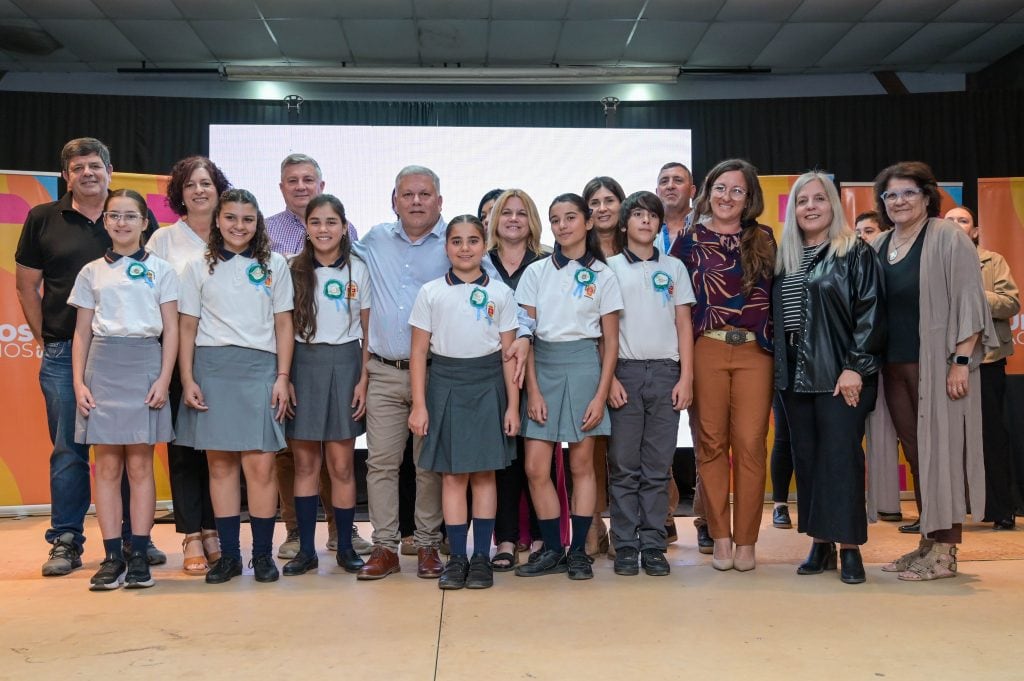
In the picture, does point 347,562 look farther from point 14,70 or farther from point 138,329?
point 14,70

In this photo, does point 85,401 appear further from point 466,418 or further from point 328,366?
point 466,418

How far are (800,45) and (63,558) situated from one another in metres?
5.60

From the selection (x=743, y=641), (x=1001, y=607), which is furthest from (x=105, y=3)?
(x=1001, y=607)

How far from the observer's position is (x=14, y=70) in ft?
21.6

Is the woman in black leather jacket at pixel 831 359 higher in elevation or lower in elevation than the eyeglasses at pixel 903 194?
lower

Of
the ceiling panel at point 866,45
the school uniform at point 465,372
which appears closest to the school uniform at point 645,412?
the school uniform at point 465,372

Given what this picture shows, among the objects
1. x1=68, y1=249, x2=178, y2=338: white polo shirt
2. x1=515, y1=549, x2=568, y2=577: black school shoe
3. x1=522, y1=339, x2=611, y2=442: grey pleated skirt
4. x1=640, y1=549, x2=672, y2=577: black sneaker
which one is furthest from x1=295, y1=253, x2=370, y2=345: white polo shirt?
x1=640, y1=549, x2=672, y2=577: black sneaker

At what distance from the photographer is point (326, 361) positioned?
3084 millimetres

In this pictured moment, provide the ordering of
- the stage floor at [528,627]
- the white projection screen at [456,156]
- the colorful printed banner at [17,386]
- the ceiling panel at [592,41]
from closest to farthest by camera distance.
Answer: the stage floor at [528,627]
the colorful printed banner at [17,386]
the white projection screen at [456,156]
the ceiling panel at [592,41]

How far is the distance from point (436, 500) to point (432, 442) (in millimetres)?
313

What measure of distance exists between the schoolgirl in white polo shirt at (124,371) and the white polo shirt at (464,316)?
0.87 metres

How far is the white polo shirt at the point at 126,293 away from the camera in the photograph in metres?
2.96

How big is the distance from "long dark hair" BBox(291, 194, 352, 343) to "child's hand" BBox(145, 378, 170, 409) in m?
0.48

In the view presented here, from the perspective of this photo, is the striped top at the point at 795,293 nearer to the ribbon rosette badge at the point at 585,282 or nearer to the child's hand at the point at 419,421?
the ribbon rosette badge at the point at 585,282
